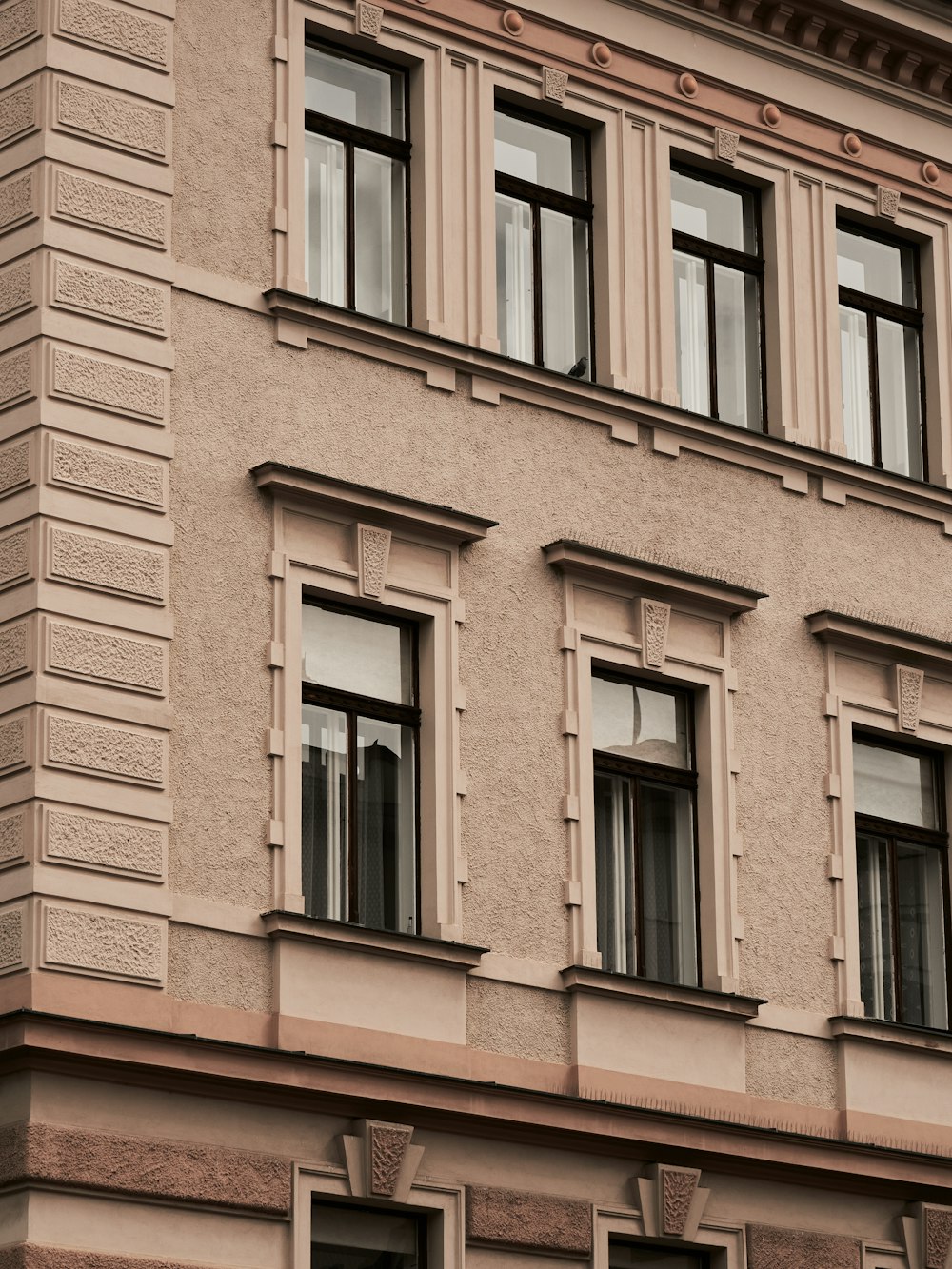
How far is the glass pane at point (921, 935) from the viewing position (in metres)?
21.6

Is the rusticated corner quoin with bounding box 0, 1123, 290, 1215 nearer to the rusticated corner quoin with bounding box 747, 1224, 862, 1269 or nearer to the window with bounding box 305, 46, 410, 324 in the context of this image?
the rusticated corner quoin with bounding box 747, 1224, 862, 1269

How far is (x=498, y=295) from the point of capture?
20.8 metres

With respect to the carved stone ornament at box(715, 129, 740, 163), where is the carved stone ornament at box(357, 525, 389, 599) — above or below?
below

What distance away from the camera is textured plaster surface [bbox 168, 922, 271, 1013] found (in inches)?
682

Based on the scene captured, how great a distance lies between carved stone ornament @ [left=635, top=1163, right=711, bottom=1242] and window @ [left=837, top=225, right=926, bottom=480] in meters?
6.19

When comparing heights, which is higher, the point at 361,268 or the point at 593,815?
the point at 361,268

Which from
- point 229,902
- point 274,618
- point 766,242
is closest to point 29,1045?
point 229,902

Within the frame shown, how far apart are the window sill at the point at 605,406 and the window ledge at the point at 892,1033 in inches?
154

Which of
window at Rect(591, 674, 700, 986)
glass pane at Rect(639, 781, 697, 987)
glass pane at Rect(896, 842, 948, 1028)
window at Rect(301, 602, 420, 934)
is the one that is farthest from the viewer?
glass pane at Rect(896, 842, 948, 1028)

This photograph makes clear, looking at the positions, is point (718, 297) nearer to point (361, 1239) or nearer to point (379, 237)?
point (379, 237)

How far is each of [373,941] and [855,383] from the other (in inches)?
280

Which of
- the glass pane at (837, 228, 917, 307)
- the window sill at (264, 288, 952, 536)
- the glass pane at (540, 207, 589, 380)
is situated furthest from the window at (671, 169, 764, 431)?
the glass pane at (837, 228, 917, 307)

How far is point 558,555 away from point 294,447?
2.12 meters

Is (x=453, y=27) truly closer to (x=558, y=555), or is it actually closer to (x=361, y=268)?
(x=361, y=268)
